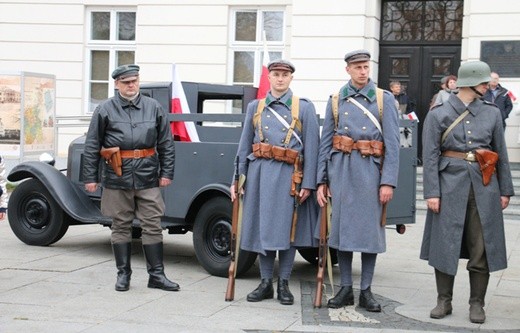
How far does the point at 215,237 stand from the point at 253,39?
9.74 metres

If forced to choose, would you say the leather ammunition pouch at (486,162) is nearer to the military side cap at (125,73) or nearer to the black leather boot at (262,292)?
the black leather boot at (262,292)

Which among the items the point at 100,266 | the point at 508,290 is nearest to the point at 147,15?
the point at 100,266

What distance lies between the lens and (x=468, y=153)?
684 cm

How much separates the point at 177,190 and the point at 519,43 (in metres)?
8.23

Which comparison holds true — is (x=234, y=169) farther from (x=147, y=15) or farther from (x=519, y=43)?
(x=147, y=15)

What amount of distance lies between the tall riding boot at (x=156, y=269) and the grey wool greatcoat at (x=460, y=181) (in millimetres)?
2148

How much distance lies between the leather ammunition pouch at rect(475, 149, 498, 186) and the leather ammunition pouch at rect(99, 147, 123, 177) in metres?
2.76

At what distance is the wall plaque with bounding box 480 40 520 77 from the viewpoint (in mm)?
15148

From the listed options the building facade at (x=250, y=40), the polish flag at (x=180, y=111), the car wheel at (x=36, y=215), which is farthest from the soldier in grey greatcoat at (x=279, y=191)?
the building facade at (x=250, y=40)

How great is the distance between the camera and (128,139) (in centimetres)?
778

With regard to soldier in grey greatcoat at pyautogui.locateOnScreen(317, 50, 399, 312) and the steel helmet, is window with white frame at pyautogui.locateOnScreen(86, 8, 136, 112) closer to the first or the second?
soldier in grey greatcoat at pyautogui.locateOnScreen(317, 50, 399, 312)

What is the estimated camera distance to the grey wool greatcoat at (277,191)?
741 centimetres

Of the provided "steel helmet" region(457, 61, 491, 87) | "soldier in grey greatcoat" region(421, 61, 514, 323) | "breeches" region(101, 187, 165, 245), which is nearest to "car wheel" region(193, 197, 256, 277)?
"breeches" region(101, 187, 165, 245)

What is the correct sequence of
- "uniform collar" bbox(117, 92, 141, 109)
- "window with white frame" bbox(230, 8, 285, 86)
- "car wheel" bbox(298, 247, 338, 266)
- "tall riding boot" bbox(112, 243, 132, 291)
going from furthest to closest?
"window with white frame" bbox(230, 8, 285, 86) → "car wheel" bbox(298, 247, 338, 266) → "uniform collar" bbox(117, 92, 141, 109) → "tall riding boot" bbox(112, 243, 132, 291)
